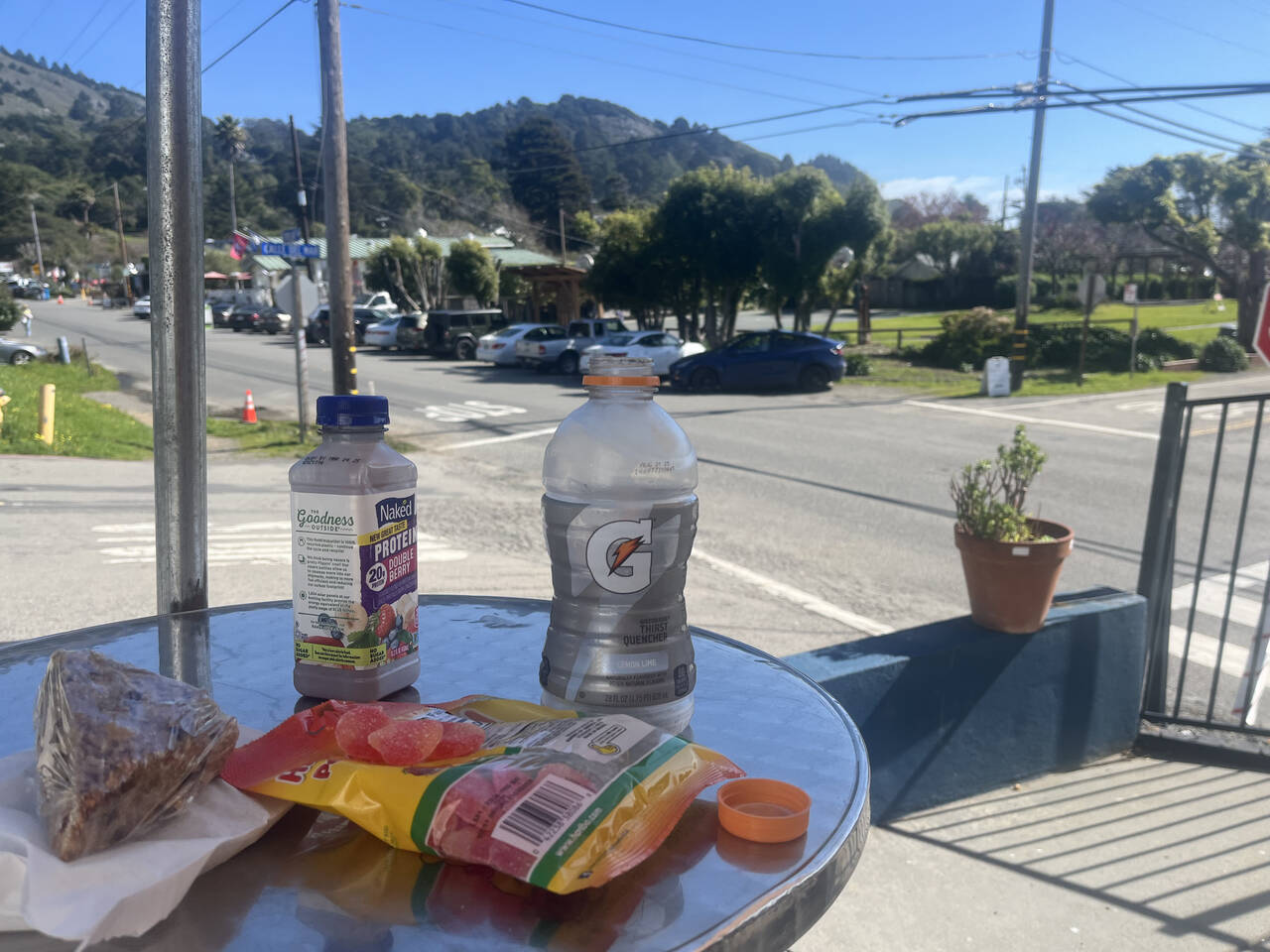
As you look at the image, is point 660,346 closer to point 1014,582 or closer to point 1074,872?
point 1014,582

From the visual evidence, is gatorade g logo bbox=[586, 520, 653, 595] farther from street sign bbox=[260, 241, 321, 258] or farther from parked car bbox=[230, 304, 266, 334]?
parked car bbox=[230, 304, 266, 334]

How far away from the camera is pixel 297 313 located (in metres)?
15.9

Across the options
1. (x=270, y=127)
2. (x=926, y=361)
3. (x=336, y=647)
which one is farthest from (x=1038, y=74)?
(x=270, y=127)

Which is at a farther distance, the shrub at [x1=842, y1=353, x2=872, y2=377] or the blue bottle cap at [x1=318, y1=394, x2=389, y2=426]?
the shrub at [x1=842, y1=353, x2=872, y2=377]

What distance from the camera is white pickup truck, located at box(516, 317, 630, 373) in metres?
28.6

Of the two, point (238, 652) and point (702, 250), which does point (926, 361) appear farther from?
point (238, 652)

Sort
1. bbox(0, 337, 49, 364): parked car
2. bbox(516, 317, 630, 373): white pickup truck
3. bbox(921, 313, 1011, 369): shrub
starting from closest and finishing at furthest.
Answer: bbox(0, 337, 49, 364): parked car, bbox(516, 317, 630, 373): white pickup truck, bbox(921, 313, 1011, 369): shrub

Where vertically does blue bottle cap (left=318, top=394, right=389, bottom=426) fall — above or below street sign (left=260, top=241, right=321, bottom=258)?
below

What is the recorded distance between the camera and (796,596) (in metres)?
7.34

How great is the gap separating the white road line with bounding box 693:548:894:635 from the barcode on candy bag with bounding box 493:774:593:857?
5.47 m

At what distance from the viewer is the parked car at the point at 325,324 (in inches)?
1599

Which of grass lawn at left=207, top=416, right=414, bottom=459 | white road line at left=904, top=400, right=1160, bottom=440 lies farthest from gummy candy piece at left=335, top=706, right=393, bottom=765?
white road line at left=904, top=400, right=1160, bottom=440

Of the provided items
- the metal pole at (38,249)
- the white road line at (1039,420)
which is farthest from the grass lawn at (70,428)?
the metal pole at (38,249)

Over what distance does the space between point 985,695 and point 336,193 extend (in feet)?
41.5
